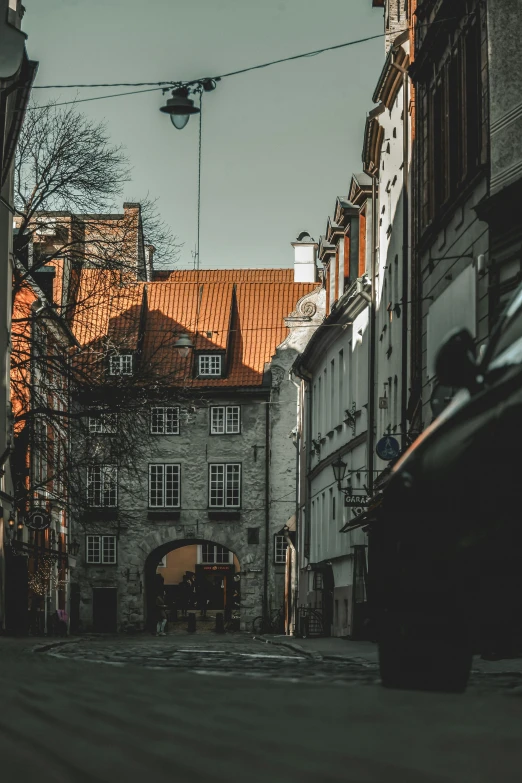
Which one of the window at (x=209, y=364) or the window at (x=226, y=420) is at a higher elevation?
the window at (x=209, y=364)

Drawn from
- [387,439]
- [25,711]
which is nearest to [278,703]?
[25,711]

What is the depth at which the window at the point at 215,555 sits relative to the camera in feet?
239

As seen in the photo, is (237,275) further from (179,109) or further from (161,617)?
(179,109)

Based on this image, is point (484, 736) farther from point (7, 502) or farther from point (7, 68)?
point (7, 502)

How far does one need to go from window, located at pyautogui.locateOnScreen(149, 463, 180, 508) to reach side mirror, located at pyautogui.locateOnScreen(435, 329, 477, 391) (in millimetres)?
57352

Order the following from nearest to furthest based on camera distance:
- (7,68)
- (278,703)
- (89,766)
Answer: (89,766) < (278,703) < (7,68)

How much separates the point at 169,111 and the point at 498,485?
1658cm

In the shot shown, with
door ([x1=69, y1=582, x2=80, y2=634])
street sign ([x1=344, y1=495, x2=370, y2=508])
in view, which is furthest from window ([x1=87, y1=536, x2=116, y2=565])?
street sign ([x1=344, y1=495, x2=370, y2=508])

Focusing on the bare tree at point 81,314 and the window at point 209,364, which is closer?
the bare tree at point 81,314

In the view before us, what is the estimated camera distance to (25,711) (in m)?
2.90

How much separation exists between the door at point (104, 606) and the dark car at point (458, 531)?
57183 millimetres

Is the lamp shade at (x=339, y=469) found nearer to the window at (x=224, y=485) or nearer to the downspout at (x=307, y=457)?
the downspout at (x=307, y=457)

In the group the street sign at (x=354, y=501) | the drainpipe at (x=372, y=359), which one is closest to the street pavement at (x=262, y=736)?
the street sign at (x=354, y=501)

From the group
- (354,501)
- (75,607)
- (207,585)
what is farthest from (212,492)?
(354,501)
